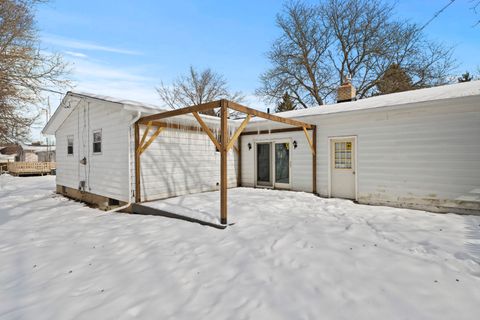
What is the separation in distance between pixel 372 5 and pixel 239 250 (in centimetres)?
1888

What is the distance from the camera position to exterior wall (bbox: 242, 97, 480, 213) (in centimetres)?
516

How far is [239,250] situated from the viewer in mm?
3506

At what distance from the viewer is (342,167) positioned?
7078 millimetres

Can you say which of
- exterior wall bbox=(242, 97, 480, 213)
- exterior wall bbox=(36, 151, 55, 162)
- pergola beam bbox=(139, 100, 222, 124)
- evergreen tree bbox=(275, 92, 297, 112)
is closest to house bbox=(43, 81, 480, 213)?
exterior wall bbox=(242, 97, 480, 213)

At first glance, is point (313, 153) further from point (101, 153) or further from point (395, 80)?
point (395, 80)

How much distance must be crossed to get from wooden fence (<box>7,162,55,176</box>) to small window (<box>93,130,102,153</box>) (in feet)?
51.5

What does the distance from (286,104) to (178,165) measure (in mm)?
14700

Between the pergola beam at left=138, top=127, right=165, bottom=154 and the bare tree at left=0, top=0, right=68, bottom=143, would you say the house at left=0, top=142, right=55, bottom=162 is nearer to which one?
the bare tree at left=0, top=0, right=68, bottom=143

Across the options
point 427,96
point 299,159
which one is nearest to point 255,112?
point 299,159

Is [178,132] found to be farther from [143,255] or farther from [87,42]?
[87,42]

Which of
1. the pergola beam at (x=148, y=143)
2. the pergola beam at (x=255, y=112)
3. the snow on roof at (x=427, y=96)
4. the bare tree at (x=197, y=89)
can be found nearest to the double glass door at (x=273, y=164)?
the pergola beam at (x=255, y=112)

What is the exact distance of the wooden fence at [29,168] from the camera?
18375mm

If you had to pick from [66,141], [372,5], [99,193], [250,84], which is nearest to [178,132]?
[99,193]

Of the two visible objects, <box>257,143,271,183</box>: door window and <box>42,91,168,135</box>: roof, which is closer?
<box>42,91,168,135</box>: roof
